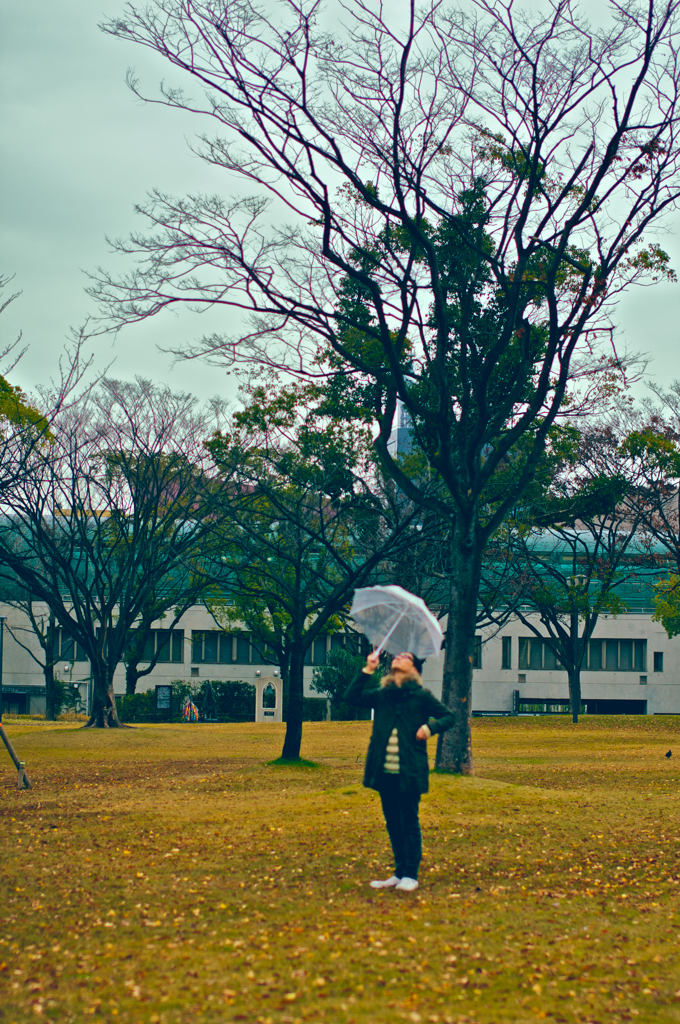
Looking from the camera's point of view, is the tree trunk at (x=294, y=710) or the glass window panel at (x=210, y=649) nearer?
the tree trunk at (x=294, y=710)

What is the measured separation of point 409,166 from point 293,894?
1070 cm

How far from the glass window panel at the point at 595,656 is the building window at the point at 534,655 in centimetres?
182

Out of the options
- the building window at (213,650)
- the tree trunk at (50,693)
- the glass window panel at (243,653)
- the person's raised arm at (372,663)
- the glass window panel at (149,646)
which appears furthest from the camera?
the glass window panel at (243,653)

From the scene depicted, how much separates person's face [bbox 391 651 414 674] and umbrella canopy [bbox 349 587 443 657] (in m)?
0.14

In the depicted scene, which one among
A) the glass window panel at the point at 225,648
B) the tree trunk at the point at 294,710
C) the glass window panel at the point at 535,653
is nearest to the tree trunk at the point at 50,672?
the glass window panel at the point at 225,648

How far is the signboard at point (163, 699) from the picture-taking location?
39.5 metres

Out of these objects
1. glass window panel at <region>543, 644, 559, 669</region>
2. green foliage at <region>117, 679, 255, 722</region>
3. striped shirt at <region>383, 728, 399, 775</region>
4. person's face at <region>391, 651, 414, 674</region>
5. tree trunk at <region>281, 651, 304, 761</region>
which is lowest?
green foliage at <region>117, 679, 255, 722</region>

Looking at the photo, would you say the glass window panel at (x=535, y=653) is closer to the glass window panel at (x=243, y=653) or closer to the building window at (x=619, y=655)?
the building window at (x=619, y=655)

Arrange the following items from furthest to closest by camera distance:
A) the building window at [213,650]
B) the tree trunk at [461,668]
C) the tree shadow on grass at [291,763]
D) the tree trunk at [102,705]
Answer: the building window at [213,650]
the tree trunk at [102,705]
the tree shadow on grass at [291,763]
the tree trunk at [461,668]

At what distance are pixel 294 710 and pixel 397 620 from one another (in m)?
10.8

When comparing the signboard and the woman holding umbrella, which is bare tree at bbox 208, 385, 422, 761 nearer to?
the woman holding umbrella

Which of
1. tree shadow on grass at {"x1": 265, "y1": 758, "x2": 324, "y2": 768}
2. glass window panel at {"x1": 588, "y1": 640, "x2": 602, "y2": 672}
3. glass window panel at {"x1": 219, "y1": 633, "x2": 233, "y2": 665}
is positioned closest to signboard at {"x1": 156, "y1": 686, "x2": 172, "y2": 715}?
glass window panel at {"x1": 219, "y1": 633, "x2": 233, "y2": 665}

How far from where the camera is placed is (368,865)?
7664mm

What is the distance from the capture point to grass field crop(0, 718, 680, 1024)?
14.9 ft
